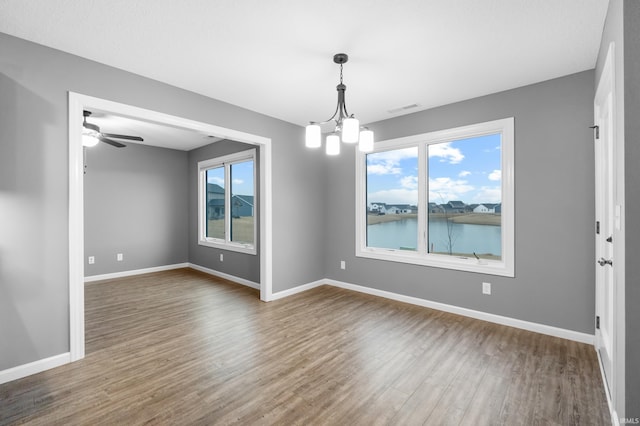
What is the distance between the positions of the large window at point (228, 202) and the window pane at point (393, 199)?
210 cm

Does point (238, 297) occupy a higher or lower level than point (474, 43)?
lower

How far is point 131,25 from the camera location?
2.20 metres

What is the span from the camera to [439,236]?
3.99 meters

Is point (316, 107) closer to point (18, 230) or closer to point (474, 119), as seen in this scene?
point (474, 119)

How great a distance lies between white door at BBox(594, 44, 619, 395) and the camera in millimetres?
2197

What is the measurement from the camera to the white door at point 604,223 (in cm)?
220

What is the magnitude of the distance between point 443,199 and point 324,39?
2.61 m

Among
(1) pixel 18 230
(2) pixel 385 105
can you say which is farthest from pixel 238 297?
(2) pixel 385 105

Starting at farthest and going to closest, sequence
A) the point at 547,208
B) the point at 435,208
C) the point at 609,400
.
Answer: the point at 435,208 < the point at 547,208 < the point at 609,400

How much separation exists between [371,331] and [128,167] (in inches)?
224

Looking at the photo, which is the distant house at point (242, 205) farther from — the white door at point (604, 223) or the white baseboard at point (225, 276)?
the white door at point (604, 223)

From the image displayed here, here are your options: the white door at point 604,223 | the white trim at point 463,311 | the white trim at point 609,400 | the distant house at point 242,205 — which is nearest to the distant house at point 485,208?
the white door at point 604,223

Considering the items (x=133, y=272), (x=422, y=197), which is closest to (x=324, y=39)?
(x=422, y=197)

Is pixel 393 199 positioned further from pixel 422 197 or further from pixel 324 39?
pixel 324 39
